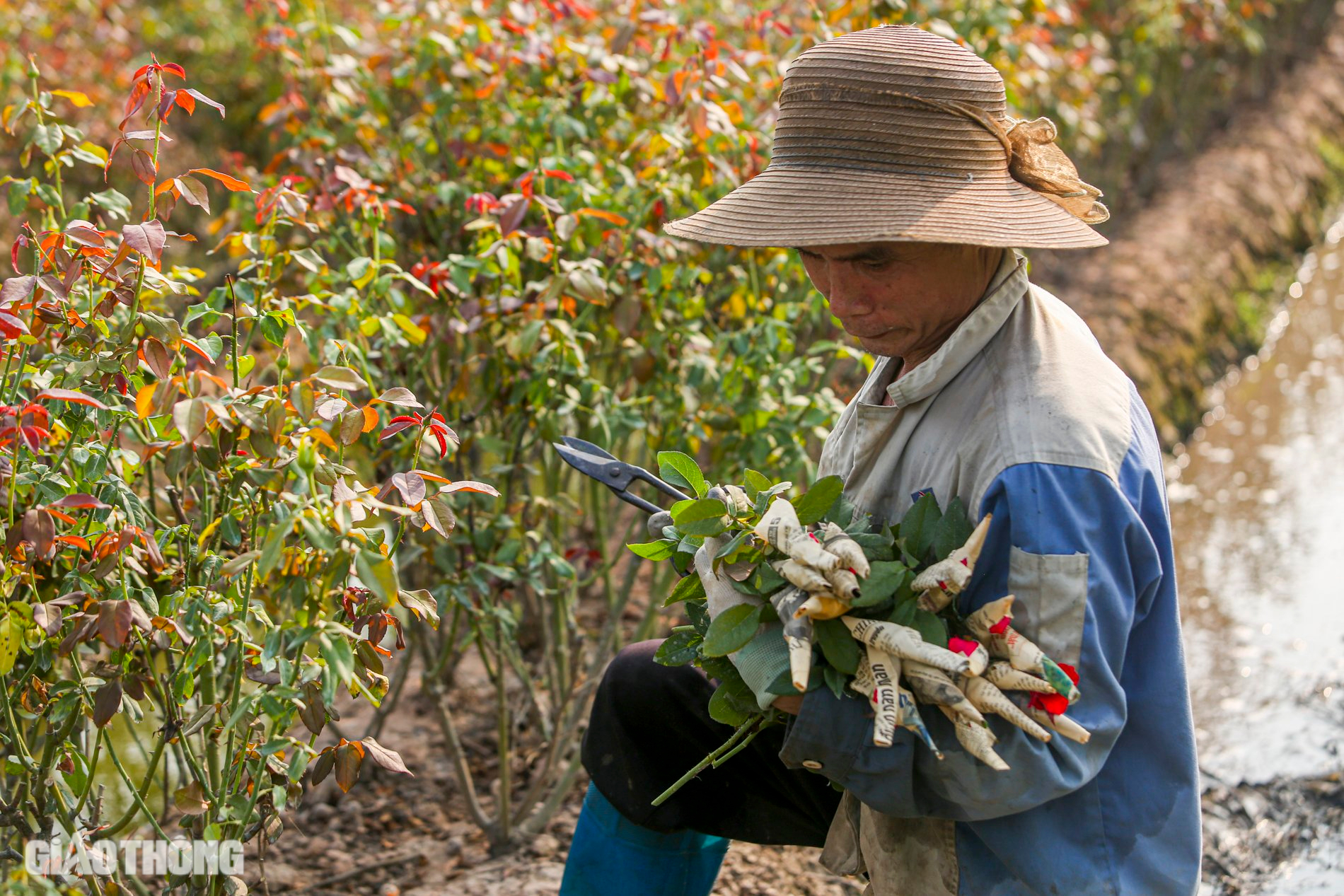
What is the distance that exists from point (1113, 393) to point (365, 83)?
2.21 meters

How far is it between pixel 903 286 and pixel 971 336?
11cm

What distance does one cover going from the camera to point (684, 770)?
1.91 metres

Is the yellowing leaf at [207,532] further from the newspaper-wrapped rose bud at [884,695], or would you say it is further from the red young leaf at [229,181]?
the newspaper-wrapped rose bud at [884,695]

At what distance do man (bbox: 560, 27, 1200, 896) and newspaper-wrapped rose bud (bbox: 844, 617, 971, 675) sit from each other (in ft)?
0.28

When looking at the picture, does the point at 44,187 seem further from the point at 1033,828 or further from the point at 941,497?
the point at 1033,828

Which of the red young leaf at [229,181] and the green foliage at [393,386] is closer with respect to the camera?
the green foliage at [393,386]

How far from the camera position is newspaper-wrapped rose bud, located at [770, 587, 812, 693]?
139 centimetres

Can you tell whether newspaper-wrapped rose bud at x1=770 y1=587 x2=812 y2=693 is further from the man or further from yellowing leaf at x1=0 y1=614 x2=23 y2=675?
yellowing leaf at x1=0 y1=614 x2=23 y2=675

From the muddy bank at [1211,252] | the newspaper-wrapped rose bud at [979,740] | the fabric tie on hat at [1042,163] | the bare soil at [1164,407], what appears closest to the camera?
the newspaper-wrapped rose bud at [979,740]

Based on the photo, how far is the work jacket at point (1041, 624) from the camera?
139 centimetres

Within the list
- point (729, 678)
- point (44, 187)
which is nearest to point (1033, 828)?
point (729, 678)

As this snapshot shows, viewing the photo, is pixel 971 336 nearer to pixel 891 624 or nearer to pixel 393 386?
pixel 891 624

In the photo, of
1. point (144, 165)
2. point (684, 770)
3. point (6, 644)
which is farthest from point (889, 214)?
point (6, 644)

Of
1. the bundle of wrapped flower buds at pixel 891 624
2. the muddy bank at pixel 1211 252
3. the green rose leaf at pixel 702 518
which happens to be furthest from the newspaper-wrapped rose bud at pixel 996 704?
the muddy bank at pixel 1211 252
